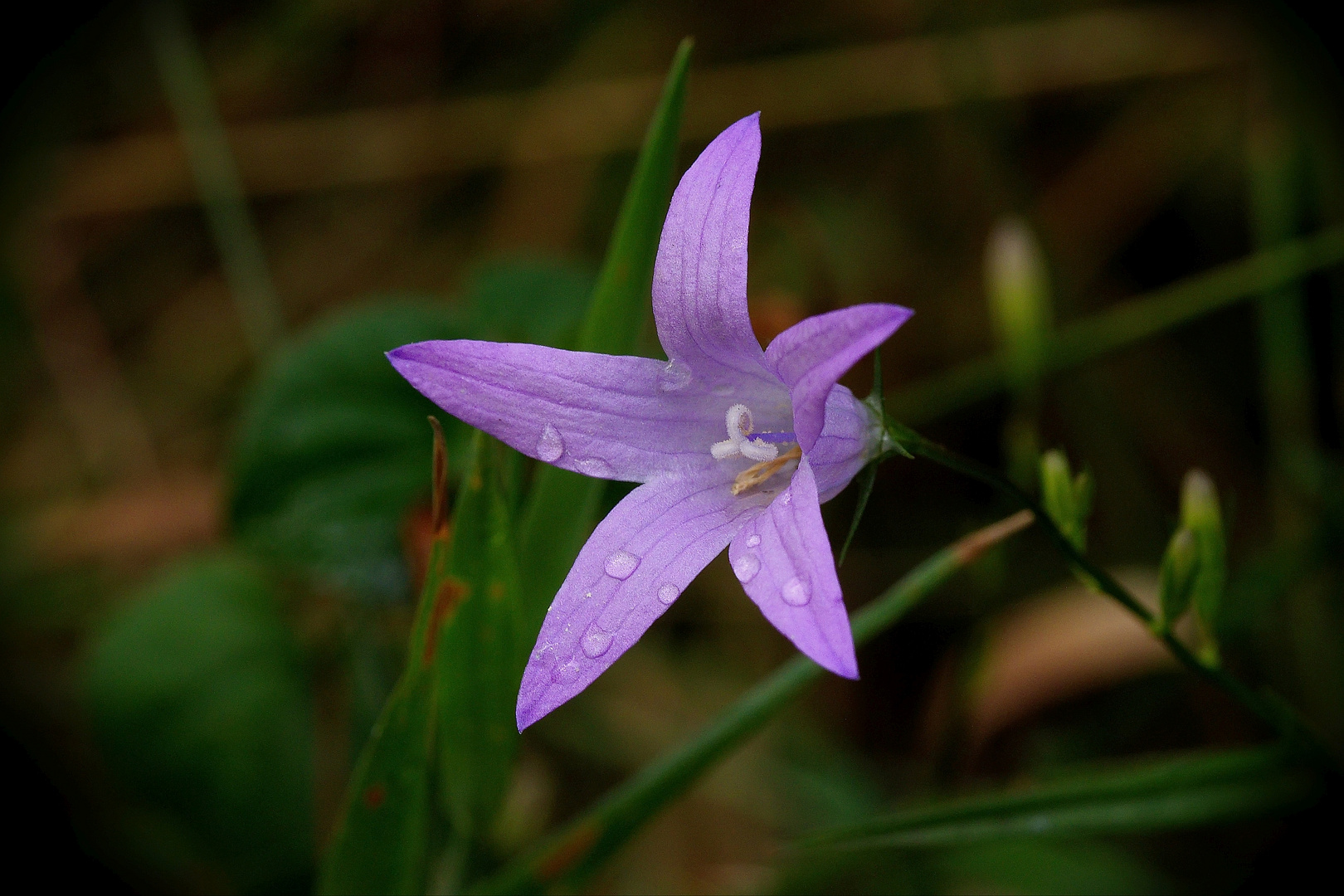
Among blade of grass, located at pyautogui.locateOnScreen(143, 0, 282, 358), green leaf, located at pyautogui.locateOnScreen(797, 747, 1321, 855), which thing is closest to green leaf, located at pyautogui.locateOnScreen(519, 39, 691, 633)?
green leaf, located at pyautogui.locateOnScreen(797, 747, 1321, 855)

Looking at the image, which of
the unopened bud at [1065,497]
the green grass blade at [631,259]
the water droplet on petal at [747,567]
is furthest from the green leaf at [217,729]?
the unopened bud at [1065,497]

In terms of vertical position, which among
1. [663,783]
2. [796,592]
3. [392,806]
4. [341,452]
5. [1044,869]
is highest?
[341,452]

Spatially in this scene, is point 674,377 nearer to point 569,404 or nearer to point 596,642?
point 569,404

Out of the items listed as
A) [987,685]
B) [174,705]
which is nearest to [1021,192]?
[987,685]

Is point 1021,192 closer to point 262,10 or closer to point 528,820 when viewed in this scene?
point 528,820

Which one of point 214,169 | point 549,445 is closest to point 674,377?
point 549,445

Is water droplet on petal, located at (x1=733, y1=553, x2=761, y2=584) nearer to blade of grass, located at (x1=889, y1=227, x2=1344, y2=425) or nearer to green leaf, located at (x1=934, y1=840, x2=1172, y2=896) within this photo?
blade of grass, located at (x1=889, y1=227, x2=1344, y2=425)

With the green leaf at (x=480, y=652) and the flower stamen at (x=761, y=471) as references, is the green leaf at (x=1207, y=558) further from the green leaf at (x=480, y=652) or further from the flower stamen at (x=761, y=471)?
the green leaf at (x=480, y=652)
